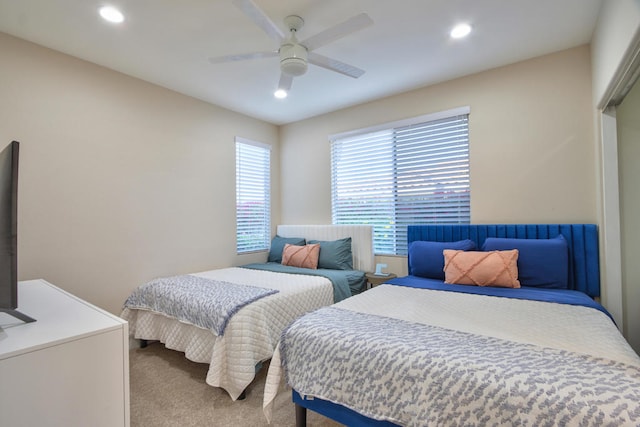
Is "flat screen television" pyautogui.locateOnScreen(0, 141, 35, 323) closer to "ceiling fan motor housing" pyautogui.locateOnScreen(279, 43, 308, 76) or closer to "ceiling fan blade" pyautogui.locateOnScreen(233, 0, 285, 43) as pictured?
"ceiling fan blade" pyautogui.locateOnScreen(233, 0, 285, 43)

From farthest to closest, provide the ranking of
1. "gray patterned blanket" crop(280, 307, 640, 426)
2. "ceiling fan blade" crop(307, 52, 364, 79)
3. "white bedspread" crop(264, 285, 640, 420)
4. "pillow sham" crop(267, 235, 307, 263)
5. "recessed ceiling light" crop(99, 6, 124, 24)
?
"pillow sham" crop(267, 235, 307, 263) → "ceiling fan blade" crop(307, 52, 364, 79) → "recessed ceiling light" crop(99, 6, 124, 24) → "white bedspread" crop(264, 285, 640, 420) → "gray patterned blanket" crop(280, 307, 640, 426)

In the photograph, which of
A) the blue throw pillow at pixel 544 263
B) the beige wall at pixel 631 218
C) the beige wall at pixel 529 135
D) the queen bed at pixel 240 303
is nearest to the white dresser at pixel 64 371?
the queen bed at pixel 240 303

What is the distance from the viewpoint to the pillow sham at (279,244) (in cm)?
398

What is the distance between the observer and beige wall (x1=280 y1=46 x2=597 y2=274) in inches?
99.9

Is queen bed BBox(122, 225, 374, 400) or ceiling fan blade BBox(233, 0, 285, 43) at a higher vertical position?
ceiling fan blade BBox(233, 0, 285, 43)

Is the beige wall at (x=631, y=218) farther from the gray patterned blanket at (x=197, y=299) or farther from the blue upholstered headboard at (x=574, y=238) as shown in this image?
the gray patterned blanket at (x=197, y=299)

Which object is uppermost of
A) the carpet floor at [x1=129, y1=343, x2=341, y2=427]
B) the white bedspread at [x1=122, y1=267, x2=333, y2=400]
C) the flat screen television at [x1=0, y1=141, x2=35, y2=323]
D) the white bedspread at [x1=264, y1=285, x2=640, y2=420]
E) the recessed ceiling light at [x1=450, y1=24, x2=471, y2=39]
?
the recessed ceiling light at [x1=450, y1=24, x2=471, y2=39]

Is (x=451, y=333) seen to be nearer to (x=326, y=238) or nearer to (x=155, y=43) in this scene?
(x=326, y=238)

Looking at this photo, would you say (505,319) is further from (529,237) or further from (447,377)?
(529,237)

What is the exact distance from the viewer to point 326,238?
12.9 ft

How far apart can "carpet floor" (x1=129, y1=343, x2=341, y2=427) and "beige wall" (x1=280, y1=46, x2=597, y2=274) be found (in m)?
2.05

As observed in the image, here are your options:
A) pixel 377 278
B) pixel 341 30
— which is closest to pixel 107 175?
pixel 341 30

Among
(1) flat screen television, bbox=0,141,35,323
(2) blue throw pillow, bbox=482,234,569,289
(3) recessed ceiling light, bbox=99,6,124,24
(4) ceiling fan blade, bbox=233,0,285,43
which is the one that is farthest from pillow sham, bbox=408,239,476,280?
(3) recessed ceiling light, bbox=99,6,124,24

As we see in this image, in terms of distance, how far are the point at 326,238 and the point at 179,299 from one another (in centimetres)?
198
